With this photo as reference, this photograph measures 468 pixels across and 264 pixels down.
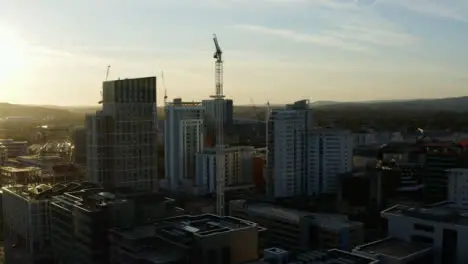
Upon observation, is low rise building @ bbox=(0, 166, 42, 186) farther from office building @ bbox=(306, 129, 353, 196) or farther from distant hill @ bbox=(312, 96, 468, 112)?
distant hill @ bbox=(312, 96, 468, 112)

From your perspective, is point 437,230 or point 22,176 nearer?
point 437,230

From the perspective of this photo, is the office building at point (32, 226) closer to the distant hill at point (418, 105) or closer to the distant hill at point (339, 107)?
the distant hill at point (339, 107)

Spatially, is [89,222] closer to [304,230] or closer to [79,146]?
[304,230]

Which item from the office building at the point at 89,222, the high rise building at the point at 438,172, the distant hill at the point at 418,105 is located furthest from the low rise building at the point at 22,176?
the distant hill at the point at 418,105

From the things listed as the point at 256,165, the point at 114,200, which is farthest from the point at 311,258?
the point at 256,165

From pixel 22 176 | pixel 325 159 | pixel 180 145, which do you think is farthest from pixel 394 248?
pixel 22 176

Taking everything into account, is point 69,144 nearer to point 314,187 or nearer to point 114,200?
point 314,187
